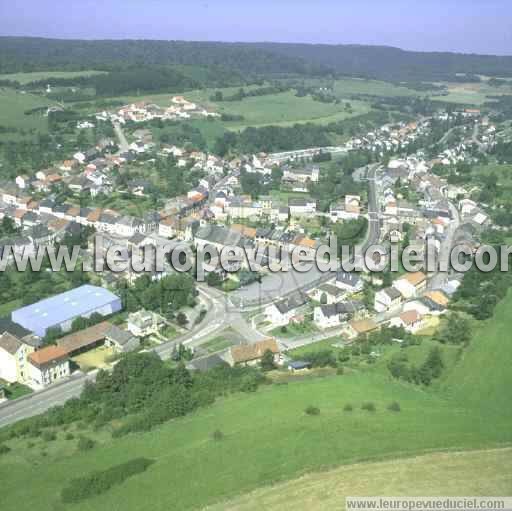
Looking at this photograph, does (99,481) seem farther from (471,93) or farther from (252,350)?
(471,93)

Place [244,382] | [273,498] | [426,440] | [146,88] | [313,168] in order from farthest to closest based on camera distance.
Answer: [146,88]
[313,168]
[244,382]
[426,440]
[273,498]

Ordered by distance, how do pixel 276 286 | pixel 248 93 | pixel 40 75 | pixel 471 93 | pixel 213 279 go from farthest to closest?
pixel 471 93 → pixel 40 75 → pixel 248 93 → pixel 276 286 → pixel 213 279

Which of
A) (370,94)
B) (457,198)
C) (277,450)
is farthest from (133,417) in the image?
(370,94)

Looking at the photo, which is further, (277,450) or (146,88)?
(146,88)

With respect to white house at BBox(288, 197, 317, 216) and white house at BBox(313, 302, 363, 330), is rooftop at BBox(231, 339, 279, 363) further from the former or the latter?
white house at BBox(288, 197, 317, 216)

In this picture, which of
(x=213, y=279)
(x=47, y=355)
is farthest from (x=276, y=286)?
(x=47, y=355)

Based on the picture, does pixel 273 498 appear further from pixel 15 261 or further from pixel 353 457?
pixel 15 261
